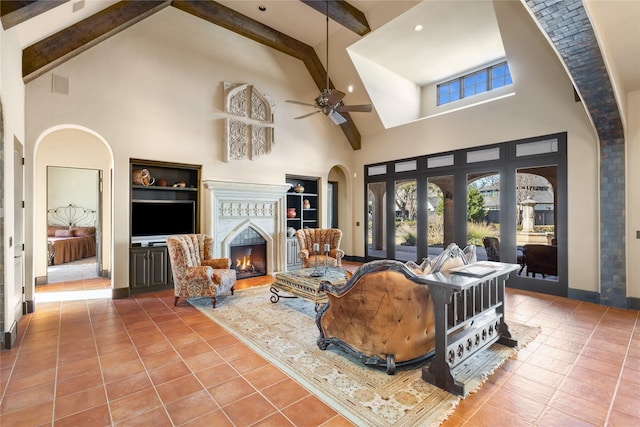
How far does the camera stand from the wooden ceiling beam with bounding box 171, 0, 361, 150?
5.58 m

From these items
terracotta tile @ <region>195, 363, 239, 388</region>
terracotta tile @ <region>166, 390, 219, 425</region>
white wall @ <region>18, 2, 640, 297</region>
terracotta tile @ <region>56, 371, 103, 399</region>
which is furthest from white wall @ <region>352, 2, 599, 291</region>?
terracotta tile @ <region>56, 371, 103, 399</region>

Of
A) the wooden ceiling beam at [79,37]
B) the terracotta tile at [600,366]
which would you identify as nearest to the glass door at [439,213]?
the terracotta tile at [600,366]

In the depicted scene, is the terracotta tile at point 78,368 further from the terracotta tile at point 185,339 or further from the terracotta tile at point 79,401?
the terracotta tile at point 185,339

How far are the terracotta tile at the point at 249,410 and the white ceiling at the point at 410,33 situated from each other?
464cm

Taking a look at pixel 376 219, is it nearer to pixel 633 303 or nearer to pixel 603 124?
pixel 603 124

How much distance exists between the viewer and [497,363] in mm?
2801

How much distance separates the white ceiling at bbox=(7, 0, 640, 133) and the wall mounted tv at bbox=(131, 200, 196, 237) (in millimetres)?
2743

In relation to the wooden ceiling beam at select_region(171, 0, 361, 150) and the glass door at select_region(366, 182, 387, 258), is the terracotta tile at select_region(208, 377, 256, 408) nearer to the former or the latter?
the glass door at select_region(366, 182, 387, 258)

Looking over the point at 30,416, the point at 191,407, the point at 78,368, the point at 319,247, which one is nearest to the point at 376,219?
the point at 319,247

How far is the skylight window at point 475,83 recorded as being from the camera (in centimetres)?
664

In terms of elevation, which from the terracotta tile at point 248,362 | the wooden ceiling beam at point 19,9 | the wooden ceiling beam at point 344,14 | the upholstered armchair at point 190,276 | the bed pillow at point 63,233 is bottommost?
the terracotta tile at point 248,362

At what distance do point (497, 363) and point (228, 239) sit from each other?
500 cm

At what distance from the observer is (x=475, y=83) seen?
7109 millimetres

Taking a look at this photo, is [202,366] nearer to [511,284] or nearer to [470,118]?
[511,284]
